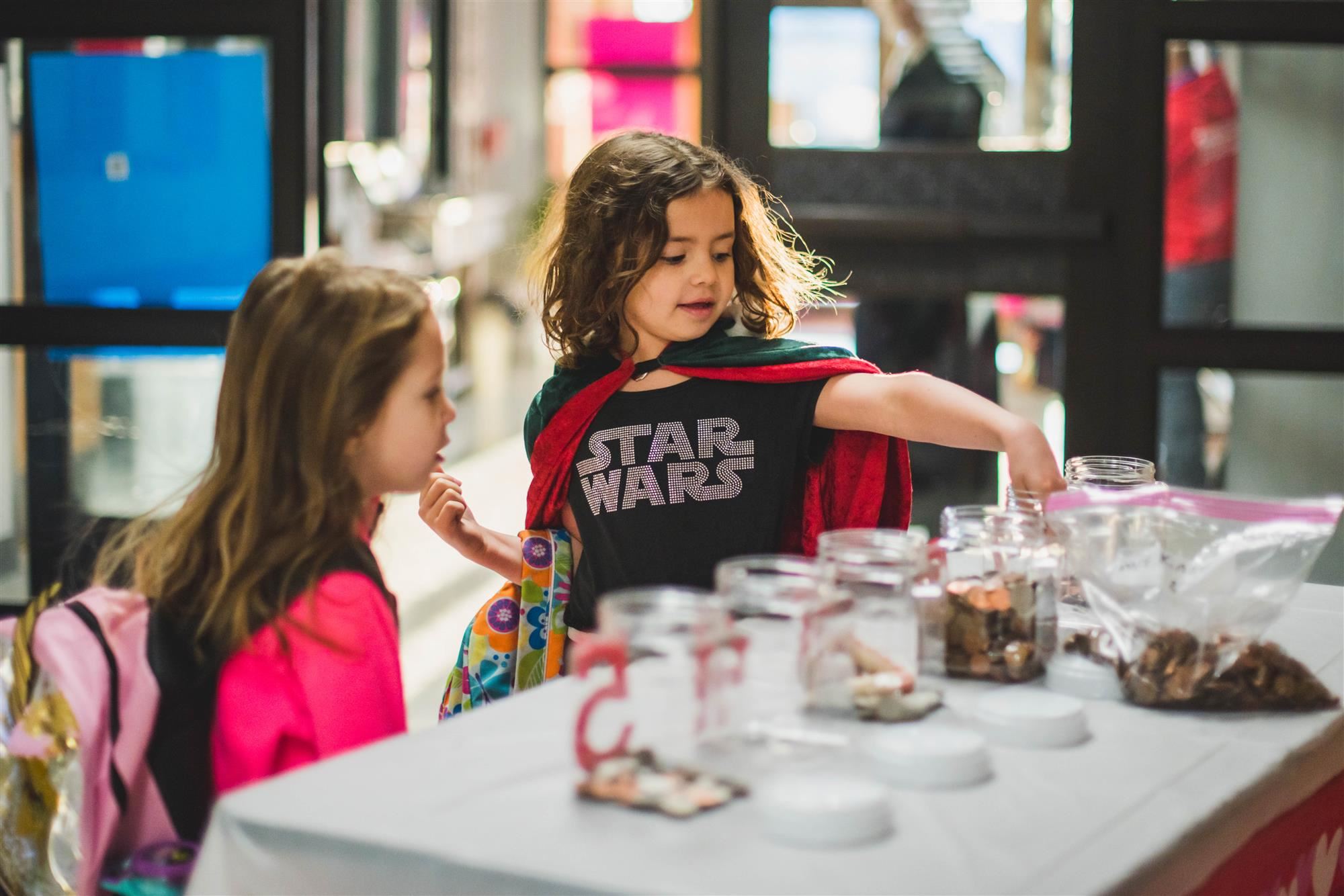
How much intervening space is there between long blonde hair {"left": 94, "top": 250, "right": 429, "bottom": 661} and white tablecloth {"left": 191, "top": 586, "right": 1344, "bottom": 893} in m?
0.23

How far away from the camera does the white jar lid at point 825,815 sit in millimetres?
869

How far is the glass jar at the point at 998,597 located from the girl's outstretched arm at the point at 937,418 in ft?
0.46

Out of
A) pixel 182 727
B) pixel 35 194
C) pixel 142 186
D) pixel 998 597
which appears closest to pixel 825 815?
pixel 998 597

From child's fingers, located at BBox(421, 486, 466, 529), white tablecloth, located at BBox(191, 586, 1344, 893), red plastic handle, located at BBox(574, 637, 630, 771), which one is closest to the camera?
white tablecloth, located at BBox(191, 586, 1344, 893)

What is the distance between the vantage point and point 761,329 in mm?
1812

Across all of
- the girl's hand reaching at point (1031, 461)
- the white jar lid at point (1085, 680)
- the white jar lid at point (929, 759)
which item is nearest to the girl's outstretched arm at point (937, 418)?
the girl's hand reaching at point (1031, 461)

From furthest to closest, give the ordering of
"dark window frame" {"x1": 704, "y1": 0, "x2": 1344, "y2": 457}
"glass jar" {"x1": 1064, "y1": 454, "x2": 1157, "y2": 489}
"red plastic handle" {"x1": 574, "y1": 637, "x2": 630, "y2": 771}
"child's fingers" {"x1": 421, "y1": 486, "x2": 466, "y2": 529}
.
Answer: "dark window frame" {"x1": 704, "y1": 0, "x2": 1344, "y2": 457} → "child's fingers" {"x1": 421, "y1": 486, "x2": 466, "y2": 529} → "glass jar" {"x1": 1064, "y1": 454, "x2": 1157, "y2": 489} → "red plastic handle" {"x1": 574, "y1": 637, "x2": 630, "y2": 771}

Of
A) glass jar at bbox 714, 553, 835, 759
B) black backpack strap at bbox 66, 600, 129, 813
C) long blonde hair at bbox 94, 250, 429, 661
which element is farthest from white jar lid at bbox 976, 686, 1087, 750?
black backpack strap at bbox 66, 600, 129, 813

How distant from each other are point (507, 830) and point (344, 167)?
4.79 m

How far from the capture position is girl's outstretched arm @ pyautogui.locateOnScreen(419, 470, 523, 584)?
1.65 meters

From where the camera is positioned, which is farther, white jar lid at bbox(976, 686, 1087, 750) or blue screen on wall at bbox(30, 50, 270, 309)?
blue screen on wall at bbox(30, 50, 270, 309)

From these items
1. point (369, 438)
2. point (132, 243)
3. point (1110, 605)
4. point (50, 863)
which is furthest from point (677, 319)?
point (132, 243)

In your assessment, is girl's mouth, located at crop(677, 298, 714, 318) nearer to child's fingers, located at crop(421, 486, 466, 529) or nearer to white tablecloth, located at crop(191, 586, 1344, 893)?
child's fingers, located at crop(421, 486, 466, 529)

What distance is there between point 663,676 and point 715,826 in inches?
4.5
